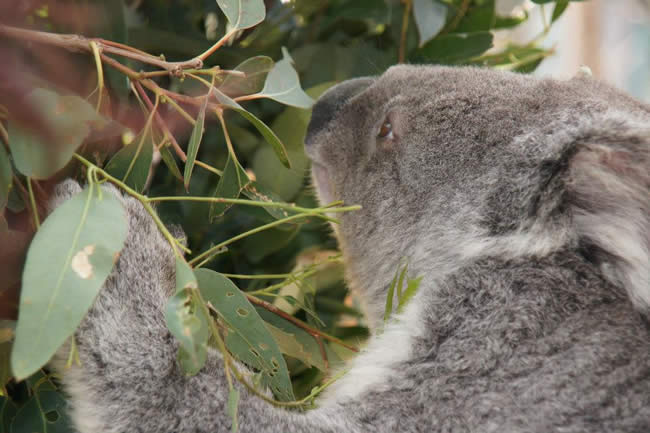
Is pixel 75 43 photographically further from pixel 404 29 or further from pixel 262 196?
pixel 404 29

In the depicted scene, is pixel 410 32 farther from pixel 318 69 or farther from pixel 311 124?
pixel 311 124

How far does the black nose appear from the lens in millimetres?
2244

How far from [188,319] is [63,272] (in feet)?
0.77

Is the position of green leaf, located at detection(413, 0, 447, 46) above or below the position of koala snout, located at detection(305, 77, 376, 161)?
above

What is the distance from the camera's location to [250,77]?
1815 millimetres

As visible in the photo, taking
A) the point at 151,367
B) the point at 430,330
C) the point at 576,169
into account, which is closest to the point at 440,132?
the point at 576,169

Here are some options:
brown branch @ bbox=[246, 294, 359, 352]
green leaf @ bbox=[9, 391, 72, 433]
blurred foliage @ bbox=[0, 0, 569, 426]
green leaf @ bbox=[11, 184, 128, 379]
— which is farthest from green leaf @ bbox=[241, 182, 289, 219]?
green leaf @ bbox=[9, 391, 72, 433]

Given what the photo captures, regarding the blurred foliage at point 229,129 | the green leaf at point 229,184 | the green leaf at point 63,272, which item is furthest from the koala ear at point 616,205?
the green leaf at point 63,272

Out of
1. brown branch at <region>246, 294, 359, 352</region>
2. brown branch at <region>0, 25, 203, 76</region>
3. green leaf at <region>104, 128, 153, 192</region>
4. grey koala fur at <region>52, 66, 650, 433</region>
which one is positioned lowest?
brown branch at <region>246, 294, 359, 352</region>

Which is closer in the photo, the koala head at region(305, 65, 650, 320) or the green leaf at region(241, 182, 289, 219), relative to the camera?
the koala head at region(305, 65, 650, 320)

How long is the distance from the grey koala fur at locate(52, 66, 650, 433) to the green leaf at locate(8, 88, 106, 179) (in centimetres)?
23

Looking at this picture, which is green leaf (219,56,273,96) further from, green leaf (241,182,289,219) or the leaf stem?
the leaf stem

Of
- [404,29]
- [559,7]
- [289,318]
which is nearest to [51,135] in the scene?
[289,318]

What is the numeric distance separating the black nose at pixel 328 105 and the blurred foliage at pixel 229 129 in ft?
0.51
